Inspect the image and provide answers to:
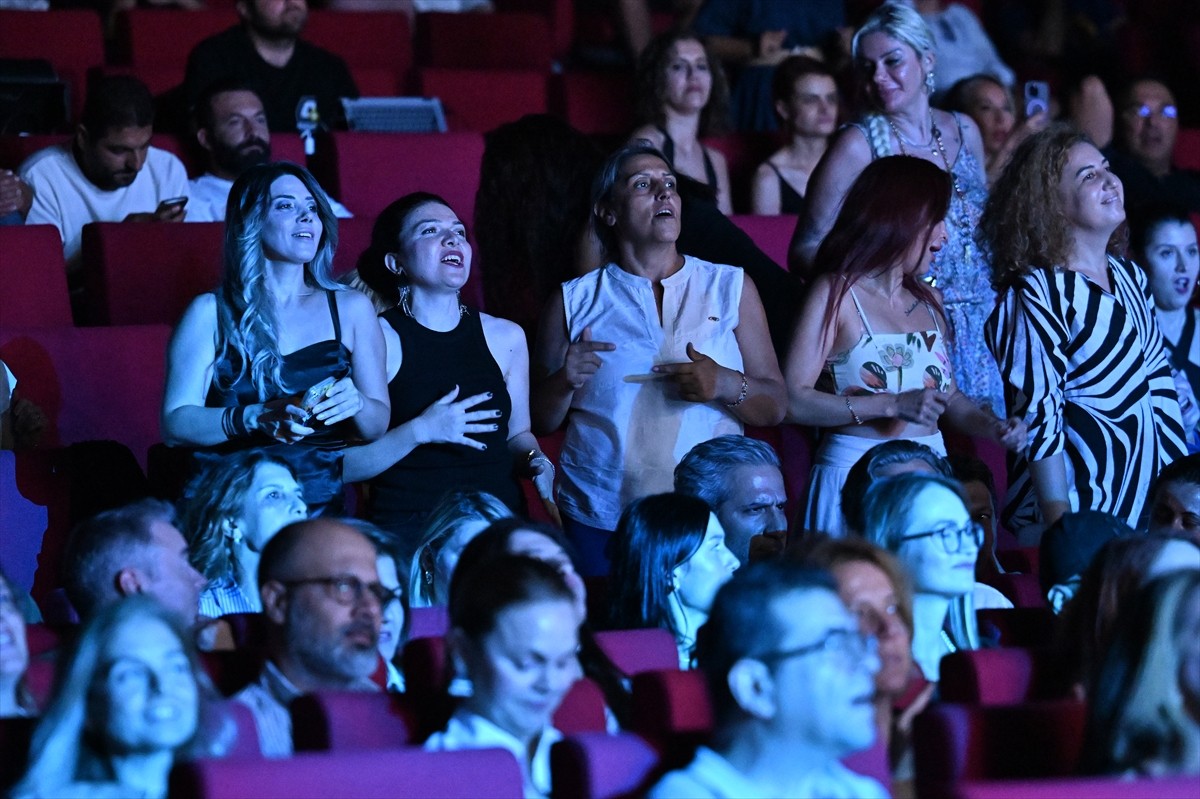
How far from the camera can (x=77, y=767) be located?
153 cm

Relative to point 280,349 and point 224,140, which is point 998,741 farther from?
point 224,140

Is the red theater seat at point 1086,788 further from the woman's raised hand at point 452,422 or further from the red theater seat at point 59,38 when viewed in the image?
the red theater seat at point 59,38

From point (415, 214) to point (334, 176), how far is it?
3.74 ft

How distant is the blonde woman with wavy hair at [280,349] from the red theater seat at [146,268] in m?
0.75

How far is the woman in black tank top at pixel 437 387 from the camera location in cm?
257

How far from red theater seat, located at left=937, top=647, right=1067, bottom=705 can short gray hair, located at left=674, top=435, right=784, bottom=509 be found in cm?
68

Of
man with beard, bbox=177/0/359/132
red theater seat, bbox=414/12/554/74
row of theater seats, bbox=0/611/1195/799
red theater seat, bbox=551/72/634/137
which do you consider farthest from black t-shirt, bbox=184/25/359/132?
row of theater seats, bbox=0/611/1195/799

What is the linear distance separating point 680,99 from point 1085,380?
4.12ft

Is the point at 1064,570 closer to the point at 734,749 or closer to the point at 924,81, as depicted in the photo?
the point at 734,749

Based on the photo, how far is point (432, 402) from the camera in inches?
104

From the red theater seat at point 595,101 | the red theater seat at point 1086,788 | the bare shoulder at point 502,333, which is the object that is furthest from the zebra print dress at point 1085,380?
the red theater seat at point 595,101

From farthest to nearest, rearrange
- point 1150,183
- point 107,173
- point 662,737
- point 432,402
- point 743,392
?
point 1150,183
point 107,173
point 743,392
point 432,402
point 662,737

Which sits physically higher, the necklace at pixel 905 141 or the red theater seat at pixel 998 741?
the necklace at pixel 905 141

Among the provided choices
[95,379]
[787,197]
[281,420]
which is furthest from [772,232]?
[281,420]
